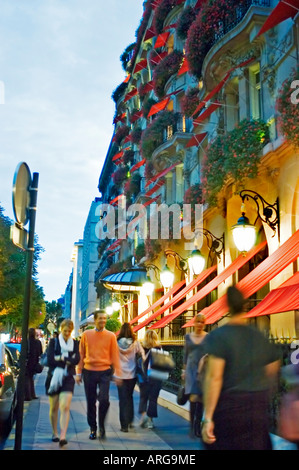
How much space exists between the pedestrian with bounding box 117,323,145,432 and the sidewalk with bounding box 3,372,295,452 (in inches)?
11.8

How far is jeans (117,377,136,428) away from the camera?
33.4 feet

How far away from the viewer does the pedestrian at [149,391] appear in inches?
420

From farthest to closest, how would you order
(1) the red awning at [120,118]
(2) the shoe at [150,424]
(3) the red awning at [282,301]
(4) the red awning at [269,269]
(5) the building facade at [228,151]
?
(1) the red awning at [120,118] < (5) the building facade at [228,151] < (4) the red awning at [269,269] < (2) the shoe at [150,424] < (3) the red awning at [282,301]

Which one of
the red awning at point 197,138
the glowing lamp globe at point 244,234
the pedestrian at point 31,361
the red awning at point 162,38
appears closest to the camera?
the glowing lamp globe at point 244,234

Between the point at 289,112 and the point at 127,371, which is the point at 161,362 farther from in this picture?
the point at 289,112

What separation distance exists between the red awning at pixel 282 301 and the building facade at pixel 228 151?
0.18 ft

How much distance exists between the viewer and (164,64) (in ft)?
86.1

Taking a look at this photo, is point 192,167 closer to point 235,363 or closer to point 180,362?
point 180,362

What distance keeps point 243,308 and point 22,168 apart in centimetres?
282

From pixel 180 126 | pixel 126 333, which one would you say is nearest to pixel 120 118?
pixel 180 126

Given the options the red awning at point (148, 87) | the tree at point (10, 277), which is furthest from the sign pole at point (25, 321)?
the tree at point (10, 277)

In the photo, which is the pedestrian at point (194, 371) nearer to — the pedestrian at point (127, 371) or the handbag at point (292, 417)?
Result: the pedestrian at point (127, 371)
